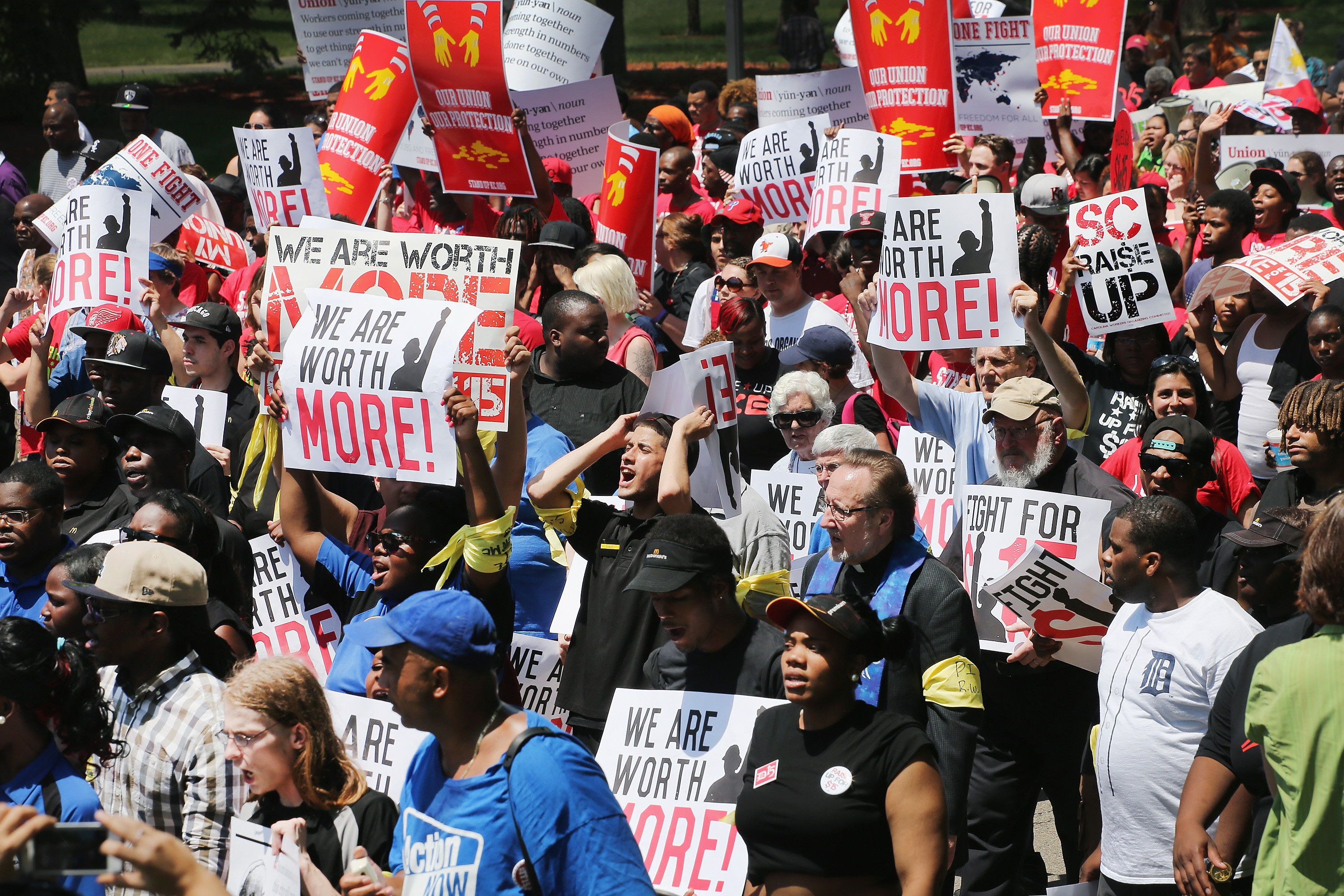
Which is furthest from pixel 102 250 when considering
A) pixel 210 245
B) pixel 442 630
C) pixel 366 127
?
pixel 442 630

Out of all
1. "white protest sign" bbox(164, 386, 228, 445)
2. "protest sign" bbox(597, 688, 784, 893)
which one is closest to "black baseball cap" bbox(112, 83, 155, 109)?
"white protest sign" bbox(164, 386, 228, 445)

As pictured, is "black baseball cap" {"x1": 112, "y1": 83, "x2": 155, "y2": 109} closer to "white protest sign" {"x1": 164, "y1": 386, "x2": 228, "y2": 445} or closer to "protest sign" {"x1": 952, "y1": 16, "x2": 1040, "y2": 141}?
"white protest sign" {"x1": 164, "y1": 386, "x2": 228, "y2": 445}

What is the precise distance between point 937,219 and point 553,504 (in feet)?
8.48

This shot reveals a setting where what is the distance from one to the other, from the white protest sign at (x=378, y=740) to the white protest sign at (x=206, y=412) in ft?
10.2

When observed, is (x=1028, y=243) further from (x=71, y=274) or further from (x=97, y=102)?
(x=97, y=102)

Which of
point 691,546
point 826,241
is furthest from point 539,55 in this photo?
point 691,546

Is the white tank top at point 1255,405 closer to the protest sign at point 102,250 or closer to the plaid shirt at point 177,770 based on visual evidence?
the plaid shirt at point 177,770

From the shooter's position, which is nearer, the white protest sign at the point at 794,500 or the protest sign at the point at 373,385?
the protest sign at the point at 373,385

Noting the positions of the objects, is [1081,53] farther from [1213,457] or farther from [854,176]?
[1213,457]

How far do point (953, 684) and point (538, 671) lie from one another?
211cm

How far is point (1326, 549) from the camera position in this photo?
12.3 feet

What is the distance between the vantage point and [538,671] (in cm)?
637

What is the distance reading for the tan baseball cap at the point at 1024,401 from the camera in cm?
620

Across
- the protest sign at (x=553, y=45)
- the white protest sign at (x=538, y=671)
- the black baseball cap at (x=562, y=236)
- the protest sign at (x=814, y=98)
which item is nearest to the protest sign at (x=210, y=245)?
the black baseball cap at (x=562, y=236)
